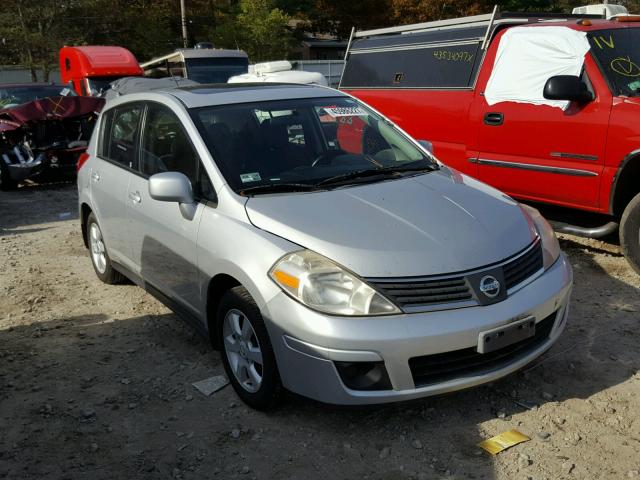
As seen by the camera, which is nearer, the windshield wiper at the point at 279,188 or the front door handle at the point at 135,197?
the windshield wiper at the point at 279,188

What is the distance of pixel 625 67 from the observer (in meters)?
5.38

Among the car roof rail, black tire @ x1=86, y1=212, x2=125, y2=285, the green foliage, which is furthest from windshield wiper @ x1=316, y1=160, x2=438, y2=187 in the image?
the green foliage

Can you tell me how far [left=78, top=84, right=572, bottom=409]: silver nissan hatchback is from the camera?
118 inches

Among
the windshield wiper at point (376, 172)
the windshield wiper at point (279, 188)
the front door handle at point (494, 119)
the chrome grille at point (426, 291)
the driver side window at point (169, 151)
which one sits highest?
the driver side window at point (169, 151)

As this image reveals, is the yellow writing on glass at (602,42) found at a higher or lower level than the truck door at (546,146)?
higher

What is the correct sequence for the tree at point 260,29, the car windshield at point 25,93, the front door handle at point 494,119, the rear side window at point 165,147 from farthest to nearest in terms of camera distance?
the tree at point 260,29, the car windshield at point 25,93, the front door handle at point 494,119, the rear side window at point 165,147

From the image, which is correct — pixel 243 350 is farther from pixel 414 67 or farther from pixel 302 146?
pixel 414 67

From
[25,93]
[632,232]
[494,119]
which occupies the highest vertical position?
[494,119]

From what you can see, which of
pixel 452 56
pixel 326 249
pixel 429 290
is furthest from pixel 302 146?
pixel 452 56

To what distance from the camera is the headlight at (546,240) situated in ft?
11.7

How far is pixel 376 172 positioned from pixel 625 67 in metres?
2.74

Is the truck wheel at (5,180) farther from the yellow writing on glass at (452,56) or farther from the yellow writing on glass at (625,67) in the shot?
the yellow writing on glass at (625,67)

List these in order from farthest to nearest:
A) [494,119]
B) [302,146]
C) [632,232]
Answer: [494,119]
[632,232]
[302,146]

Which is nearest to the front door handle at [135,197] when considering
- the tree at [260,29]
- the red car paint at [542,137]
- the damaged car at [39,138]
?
the red car paint at [542,137]
